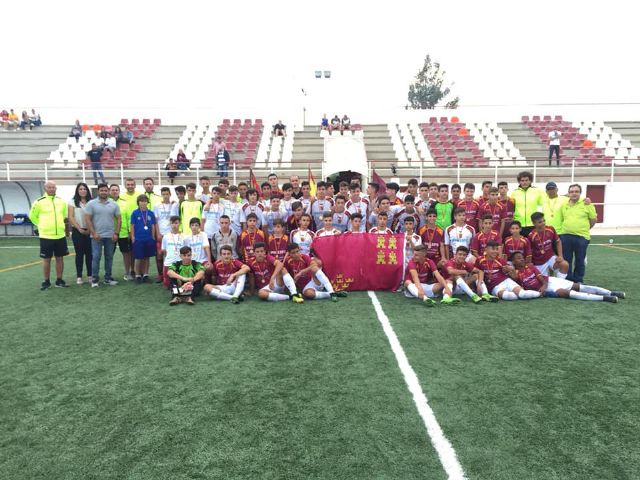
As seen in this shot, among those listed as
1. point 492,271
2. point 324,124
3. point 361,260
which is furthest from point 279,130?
point 492,271

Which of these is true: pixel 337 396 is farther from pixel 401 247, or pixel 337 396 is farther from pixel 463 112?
pixel 463 112

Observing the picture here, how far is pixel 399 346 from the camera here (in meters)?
5.12

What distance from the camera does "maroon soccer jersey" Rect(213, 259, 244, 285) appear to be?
7.57 m

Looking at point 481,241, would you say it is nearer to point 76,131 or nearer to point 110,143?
point 110,143

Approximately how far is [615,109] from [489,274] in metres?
29.9

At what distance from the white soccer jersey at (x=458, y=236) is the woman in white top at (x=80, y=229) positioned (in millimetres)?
6519

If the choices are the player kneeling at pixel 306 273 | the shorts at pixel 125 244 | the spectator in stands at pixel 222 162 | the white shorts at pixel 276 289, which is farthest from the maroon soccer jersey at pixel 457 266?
the spectator in stands at pixel 222 162

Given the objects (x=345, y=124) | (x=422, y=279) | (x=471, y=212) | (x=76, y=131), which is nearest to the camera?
(x=422, y=279)

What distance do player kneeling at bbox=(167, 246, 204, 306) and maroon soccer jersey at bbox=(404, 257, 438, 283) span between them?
3395 millimetres

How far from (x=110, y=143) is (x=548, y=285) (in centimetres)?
2479

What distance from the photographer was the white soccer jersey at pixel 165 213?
8.81 metres

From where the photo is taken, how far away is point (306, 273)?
7730 millimetres

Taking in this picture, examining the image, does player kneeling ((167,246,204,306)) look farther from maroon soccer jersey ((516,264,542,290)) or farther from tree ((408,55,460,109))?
tree ((408,55,460,109))

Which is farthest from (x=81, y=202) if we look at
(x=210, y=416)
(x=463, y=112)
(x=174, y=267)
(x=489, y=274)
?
(x=463, y=112)
